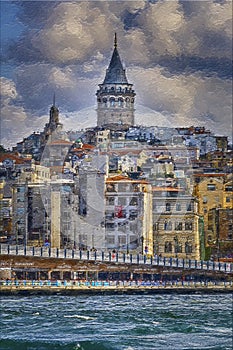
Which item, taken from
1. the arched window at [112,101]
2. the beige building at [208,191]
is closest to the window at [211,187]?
the beige building at [208,191]

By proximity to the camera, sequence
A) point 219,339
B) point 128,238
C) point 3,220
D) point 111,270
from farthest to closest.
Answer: point 3,220
point 128,238
point 111,270
point 219,339

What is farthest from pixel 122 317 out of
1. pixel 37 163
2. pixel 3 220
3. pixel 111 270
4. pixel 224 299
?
pixel 37 163

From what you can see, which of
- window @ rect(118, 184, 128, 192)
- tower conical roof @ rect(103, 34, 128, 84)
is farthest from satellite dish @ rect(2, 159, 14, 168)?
window @ rect(118, 184, 128, 192)

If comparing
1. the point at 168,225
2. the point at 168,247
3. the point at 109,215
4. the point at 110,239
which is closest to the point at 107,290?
the point at 110,239

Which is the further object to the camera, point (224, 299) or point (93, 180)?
point (93, 180)

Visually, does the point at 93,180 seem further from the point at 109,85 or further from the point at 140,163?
the point at 109,85

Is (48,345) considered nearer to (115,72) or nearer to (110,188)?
(110,188)
